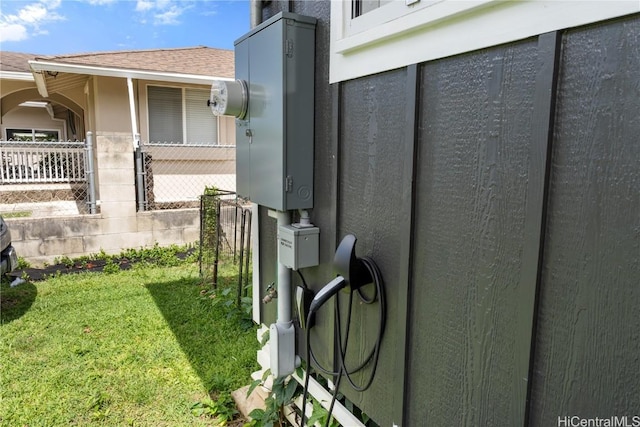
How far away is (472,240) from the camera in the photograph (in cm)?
125

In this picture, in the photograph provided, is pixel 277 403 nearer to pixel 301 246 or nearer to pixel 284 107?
pixel 301 246

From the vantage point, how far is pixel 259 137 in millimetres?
2115

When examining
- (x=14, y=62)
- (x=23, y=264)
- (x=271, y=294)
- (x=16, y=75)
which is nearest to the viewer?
(x=271, y=294)

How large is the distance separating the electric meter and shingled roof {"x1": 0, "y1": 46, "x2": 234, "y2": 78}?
642 cm

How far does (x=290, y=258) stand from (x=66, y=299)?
12.8 feet

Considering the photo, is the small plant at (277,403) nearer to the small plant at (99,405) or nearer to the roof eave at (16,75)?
the small plant at (99,405)

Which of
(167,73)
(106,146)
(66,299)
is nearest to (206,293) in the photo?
(66,299)

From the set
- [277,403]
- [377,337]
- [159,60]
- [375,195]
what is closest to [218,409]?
[277,403]

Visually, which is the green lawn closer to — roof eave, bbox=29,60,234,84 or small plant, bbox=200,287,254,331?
small plant, bbox=200,287,254,331

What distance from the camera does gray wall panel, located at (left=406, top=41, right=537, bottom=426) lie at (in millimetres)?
1116

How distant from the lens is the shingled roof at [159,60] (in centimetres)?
760

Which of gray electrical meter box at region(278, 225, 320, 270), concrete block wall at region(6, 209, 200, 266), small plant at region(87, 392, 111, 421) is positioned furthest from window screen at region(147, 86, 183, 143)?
gray electrical meter box at region(278, 225, 320, 270)

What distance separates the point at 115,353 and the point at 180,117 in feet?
20.7

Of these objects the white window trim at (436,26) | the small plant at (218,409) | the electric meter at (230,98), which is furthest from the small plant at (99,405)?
the white window trim at (436,26)
